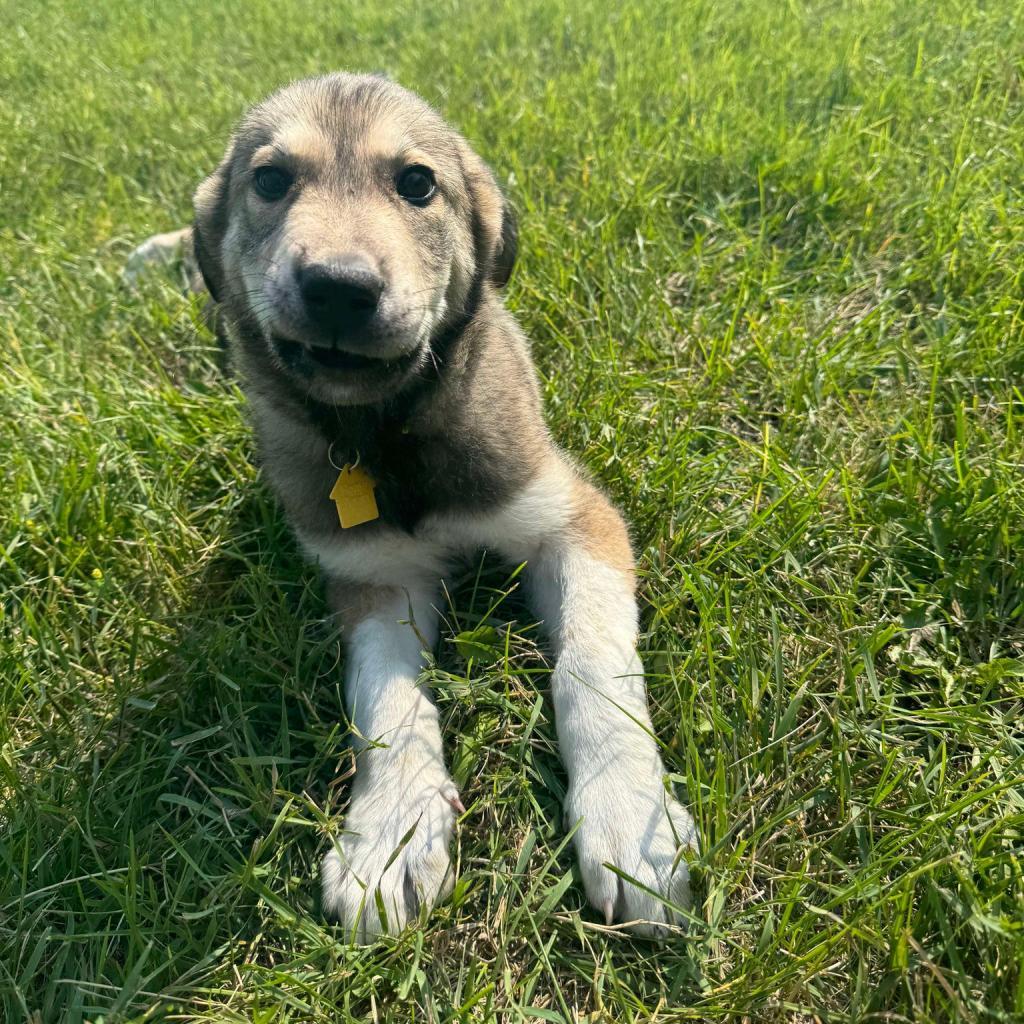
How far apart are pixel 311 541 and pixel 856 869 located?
186 centimetres

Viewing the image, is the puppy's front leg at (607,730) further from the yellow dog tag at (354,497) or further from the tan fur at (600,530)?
the yellow dog tag at (354,497)

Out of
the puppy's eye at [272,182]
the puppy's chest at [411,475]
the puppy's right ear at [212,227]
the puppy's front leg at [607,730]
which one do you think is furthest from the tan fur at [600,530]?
the puppy's right ear at [212,227]

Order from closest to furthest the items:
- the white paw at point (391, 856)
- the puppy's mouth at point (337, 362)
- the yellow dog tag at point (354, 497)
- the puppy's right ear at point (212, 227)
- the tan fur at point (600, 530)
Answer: the white paw at point (391, 856), the puppy's mouth at point (337, 362), the yellow dog tag at point (354, 497), the tan fur at point (600, 530), the puppy's right ear at point (212, 227)

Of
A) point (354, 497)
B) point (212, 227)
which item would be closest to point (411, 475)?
point (354, 497)

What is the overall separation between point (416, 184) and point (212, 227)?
2.91 feet

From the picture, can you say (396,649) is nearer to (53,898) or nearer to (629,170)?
(53,898)

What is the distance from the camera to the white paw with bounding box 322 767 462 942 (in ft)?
6.11

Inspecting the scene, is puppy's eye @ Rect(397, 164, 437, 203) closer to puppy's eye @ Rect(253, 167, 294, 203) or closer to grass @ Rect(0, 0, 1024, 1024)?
puppy's eye @ Rect(253, 167, 294, 203)

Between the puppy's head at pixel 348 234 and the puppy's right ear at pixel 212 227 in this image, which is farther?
the puppy's right ear at pixel 212 227

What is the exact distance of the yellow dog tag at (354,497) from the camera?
97.5 inches

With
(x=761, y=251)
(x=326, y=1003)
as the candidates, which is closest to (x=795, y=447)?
(x=761, y=251)

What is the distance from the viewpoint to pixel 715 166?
4355 mm

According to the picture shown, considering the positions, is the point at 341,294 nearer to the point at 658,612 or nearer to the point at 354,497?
the point at 354,497

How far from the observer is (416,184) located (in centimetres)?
261
